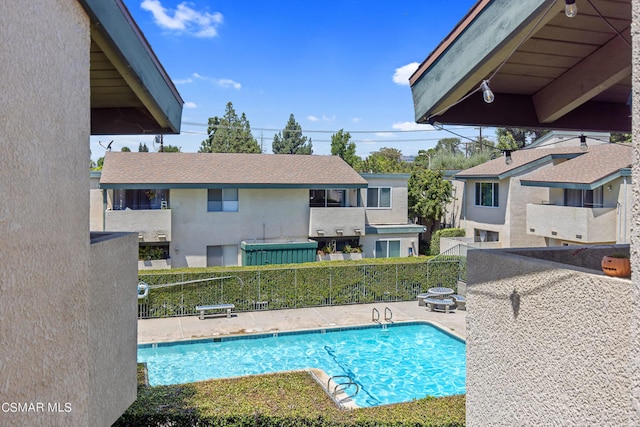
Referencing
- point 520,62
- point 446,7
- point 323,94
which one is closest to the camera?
point 520,62

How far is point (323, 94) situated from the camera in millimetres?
68375

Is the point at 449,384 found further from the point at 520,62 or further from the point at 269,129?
the point at 269,129

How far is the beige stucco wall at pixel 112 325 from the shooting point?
3.80 m

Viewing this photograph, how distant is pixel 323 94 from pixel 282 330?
55.4m

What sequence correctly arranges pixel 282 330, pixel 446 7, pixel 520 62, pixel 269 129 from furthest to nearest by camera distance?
1. pixel 269 129
2. pixel 446 7
3. pixel 282 330
4. pixel 520 62

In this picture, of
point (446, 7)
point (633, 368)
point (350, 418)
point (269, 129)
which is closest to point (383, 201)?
point (446, 7)

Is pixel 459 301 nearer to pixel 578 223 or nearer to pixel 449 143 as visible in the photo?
pixel 578 223

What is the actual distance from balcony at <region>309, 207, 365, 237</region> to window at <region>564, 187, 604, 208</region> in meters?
10.1

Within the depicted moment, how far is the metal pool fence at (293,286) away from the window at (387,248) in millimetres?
4922

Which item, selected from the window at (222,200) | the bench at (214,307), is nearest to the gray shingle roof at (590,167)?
the window at (222,200)

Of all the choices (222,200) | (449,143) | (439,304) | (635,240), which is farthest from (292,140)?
(635,240)

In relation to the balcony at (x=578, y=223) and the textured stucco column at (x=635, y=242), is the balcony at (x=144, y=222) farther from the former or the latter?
the textured stucco column at (x=635, y=242)

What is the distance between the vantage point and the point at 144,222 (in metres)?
22.2

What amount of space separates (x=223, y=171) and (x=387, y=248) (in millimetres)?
10011
